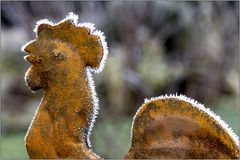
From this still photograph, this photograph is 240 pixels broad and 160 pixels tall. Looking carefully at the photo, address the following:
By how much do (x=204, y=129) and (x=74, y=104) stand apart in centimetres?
35

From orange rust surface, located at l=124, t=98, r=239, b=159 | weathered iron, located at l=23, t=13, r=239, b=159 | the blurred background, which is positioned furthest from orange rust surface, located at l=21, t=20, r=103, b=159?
the blurred background

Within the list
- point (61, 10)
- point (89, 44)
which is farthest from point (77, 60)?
point (61, 10)

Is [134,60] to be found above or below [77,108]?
above

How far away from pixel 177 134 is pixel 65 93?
311 mm

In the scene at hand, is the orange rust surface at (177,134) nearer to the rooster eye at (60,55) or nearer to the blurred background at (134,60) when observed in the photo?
the rooster eye at (60,55)

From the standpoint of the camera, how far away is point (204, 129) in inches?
47.8

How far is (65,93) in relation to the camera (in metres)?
1.33

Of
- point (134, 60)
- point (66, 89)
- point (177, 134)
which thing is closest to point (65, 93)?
point (66, 89)

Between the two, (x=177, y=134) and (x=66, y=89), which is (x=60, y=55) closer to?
(x=66, y=89)

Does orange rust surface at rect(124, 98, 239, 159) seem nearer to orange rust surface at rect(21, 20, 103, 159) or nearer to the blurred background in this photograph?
orange rust surface at rect(21, 20, 103, 159)

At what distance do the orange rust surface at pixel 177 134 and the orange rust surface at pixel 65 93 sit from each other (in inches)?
5.6

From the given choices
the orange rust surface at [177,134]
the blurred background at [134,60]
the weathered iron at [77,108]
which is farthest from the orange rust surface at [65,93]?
the blurred background at [134,60]

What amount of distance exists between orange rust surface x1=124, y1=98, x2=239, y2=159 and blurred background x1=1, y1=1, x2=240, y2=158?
339 centimetres

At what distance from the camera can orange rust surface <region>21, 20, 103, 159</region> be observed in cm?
133
